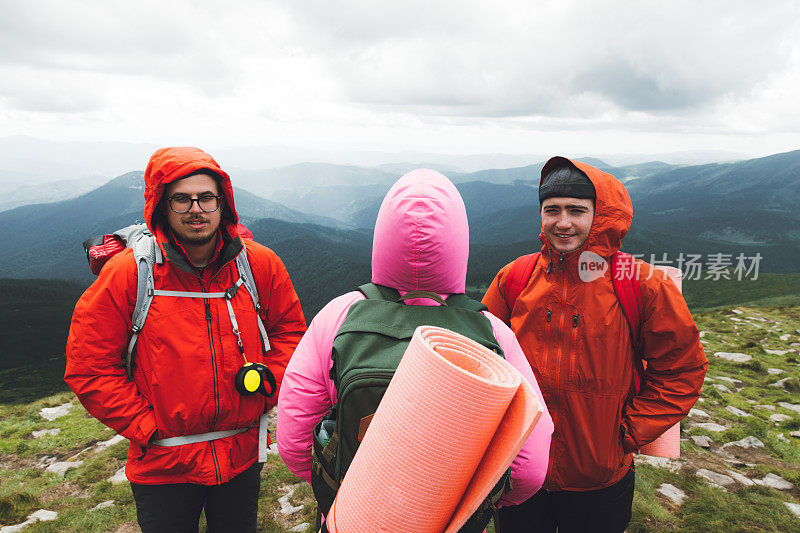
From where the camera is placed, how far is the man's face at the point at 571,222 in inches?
146

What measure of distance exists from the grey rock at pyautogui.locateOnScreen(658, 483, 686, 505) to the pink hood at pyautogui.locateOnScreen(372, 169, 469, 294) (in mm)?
6235

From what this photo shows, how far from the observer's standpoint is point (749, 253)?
168 meters

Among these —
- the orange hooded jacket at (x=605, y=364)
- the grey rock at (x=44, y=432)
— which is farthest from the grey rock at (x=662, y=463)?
the grey rock at (x=44, y=432)

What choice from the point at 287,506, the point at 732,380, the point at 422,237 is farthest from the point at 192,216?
the point at 732,380

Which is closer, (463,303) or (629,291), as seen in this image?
(463,303)

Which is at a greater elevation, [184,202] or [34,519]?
[184,202]

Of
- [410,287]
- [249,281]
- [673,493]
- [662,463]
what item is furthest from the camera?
[662,463]

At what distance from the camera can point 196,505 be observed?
12.6 feet

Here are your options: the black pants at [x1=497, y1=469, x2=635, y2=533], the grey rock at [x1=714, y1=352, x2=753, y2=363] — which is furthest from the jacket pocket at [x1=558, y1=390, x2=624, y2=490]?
the grey rock at [x1=714, y1=352, x2=753, y2=363]

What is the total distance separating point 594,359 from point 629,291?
2.14ft

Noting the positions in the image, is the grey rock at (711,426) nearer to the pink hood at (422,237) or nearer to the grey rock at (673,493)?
the grey rock at (673,493)

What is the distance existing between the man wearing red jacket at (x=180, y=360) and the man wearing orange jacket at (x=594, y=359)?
265 cm

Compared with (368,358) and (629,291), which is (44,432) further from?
(629,291)

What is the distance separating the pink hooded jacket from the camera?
2309 millimetres
